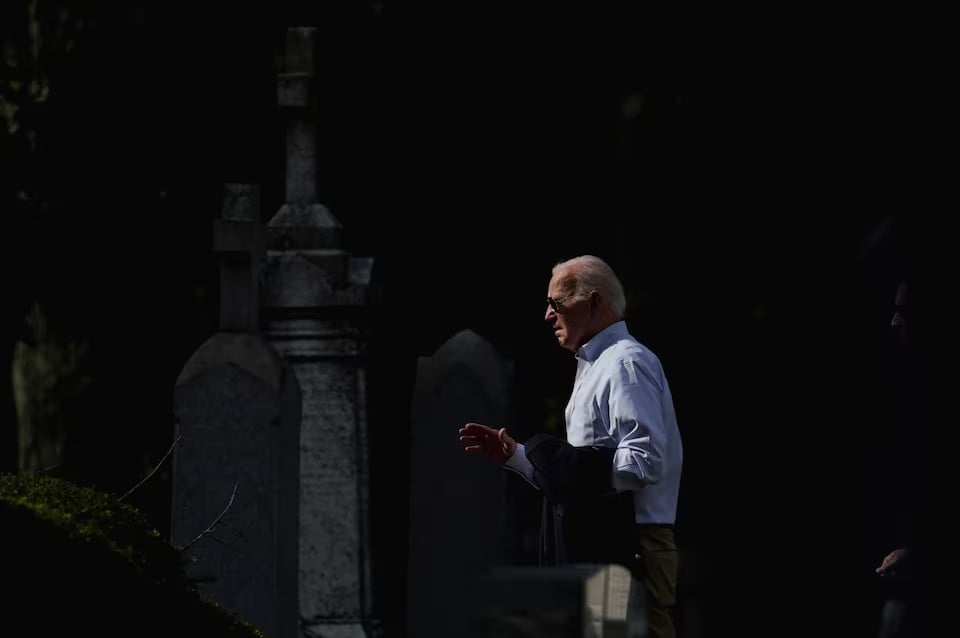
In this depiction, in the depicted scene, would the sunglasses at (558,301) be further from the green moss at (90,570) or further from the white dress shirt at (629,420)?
the green moss at (90,570)

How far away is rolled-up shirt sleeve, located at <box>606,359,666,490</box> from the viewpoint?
4.86 meters

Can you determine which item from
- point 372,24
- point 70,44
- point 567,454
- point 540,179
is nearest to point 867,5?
point 540,179

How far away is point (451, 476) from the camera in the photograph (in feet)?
20.1

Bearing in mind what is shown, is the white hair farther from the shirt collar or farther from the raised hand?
the raised hand

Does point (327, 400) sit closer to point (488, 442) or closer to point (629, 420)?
point (488, 442)

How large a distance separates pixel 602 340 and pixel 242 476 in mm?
2320

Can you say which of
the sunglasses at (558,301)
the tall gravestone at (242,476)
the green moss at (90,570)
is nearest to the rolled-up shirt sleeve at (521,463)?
the sunglasses at (558,301)

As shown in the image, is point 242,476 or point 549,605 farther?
point 242,476

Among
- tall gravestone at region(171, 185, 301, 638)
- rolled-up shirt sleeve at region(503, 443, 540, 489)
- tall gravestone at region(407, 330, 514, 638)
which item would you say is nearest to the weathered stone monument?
rolled-up shirt sleeve at region(503, 443, 540, 489)

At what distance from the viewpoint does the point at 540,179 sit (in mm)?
12039

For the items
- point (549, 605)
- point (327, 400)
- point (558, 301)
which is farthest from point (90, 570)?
point (327, 400)

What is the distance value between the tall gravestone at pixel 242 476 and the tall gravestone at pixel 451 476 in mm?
864

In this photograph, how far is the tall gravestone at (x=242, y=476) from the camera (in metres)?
6.91

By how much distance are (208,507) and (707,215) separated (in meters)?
5.32
